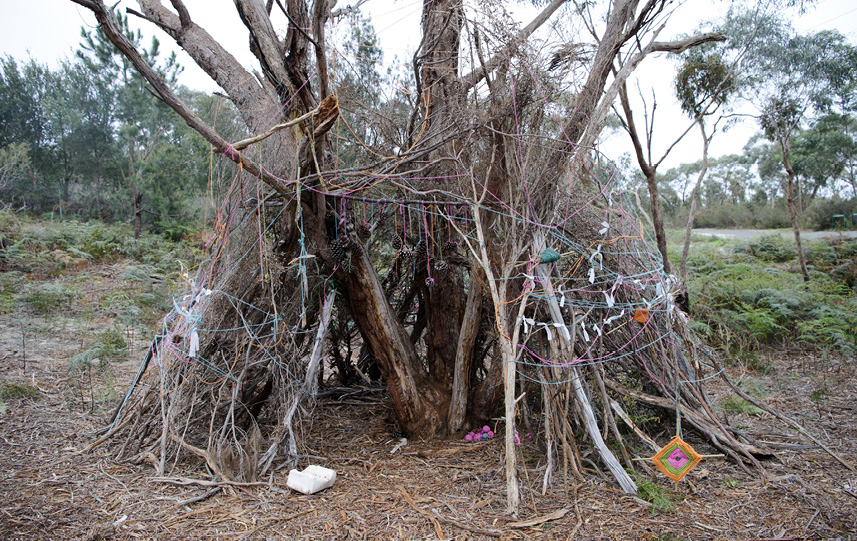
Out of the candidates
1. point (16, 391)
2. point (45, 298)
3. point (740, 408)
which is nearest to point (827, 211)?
point (740, 408)

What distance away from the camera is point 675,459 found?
2400mm

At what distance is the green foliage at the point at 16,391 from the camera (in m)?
3.78

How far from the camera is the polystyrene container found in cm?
A: 257

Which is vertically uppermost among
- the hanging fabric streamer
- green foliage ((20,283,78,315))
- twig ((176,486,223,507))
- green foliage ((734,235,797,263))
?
the hanging fabric streamer

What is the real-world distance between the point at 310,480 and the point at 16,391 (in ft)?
9.67

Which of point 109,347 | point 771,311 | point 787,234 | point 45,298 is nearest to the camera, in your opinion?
point 109,347

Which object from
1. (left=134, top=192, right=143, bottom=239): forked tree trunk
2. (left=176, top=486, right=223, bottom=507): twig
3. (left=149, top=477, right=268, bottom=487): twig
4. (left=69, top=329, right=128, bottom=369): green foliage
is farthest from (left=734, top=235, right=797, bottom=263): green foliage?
(left=134, top=192, right=143, bottom=239): forked tree trunk

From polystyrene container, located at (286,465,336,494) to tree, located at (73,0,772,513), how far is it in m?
0.28

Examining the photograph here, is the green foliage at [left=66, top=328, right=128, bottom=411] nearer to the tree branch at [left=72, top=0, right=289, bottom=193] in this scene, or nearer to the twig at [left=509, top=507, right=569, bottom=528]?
the tree branch at [left=72, top=0, right=289, bottom=193]

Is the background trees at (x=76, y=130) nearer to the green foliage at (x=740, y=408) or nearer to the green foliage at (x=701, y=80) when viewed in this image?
the green foliage at (x=701, y=80)

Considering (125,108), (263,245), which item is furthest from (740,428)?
(125,108)

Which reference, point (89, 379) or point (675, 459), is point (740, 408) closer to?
point (675, 459)

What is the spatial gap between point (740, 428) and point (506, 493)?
1.84m

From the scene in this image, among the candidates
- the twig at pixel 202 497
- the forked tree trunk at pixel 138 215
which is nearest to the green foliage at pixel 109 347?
the twig at pixel 202 497
